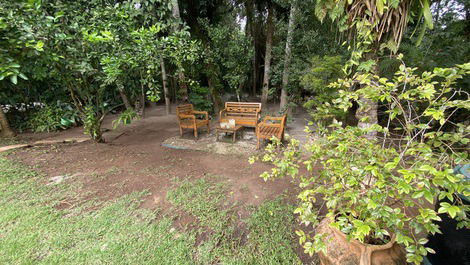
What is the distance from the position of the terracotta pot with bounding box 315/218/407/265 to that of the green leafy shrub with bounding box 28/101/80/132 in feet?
20.9

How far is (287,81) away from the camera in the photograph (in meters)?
5.23

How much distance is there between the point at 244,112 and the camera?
463 cm

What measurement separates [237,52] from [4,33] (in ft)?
15.6

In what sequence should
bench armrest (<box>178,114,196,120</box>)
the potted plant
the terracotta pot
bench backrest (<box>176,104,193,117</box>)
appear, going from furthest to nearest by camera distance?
bench backrest (<box>176,104,193,117</box>) → bench armrest (<box>178,114,196,120</box>) → the terracotta pot → the potted plant

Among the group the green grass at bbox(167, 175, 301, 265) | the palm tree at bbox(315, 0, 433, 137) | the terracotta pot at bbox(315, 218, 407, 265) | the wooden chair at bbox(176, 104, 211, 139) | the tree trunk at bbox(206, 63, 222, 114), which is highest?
the palm tree at bbox(315, 0, 433, 137)

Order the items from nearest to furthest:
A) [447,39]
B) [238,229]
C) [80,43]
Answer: [238,229]
[80,43]
[447,39]

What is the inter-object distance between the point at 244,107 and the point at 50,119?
5.23 metres

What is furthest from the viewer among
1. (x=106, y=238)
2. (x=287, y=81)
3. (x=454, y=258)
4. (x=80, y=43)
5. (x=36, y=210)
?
(x=287, y=81)

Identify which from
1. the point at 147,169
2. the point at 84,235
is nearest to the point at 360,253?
the point at 84,235

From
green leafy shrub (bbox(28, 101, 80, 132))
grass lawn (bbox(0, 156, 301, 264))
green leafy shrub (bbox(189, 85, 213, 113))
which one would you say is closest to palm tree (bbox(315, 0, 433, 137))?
grass lawn (bbox(0, 156, 301, 264))

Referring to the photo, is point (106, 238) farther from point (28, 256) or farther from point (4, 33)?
point (4, 33)

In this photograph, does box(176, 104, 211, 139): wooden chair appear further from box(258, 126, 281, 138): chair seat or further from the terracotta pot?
the terracotta pot

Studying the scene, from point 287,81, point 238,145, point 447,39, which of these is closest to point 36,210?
point 238,145

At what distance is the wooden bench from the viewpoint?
443cm
